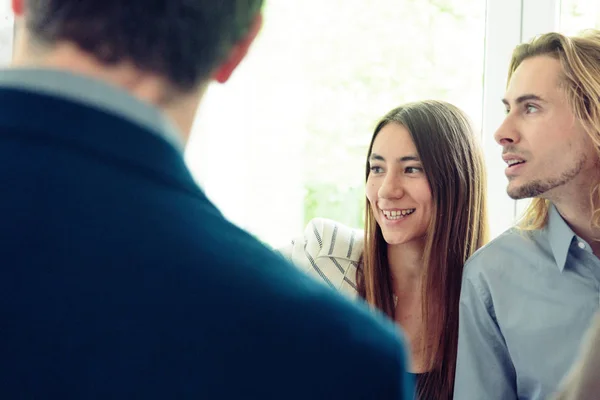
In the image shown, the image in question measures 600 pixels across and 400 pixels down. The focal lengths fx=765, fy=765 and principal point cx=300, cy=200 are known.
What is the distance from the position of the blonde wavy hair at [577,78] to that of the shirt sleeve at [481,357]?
0.26 m

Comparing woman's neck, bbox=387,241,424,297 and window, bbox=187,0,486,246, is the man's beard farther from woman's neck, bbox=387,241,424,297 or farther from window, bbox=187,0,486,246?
window, bbox=187,0,486,246

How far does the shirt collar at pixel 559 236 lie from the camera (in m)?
1.82

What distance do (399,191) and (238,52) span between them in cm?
174

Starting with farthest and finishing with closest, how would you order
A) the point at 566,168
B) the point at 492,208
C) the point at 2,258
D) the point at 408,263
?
the point at 492,208, the point at 408,263, the point at 566,168, the point at 2,258

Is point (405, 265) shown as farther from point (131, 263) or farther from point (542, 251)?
point (131, 263)

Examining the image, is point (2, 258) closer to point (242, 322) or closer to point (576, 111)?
point (242, 322)

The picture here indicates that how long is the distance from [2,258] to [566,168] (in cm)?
171

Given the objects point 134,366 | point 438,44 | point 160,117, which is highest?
point 438,44

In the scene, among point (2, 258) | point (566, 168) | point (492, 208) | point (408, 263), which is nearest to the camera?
point (2, 258)

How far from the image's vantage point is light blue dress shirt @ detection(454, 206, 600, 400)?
1.78 meters

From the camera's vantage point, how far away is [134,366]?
36 centimetres

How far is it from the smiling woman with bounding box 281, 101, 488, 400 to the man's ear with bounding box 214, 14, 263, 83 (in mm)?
1694

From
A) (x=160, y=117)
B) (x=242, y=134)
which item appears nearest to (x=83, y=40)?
(x=160, y=117)

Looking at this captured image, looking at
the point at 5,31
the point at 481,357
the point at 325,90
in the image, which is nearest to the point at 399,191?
the point at 481,357
